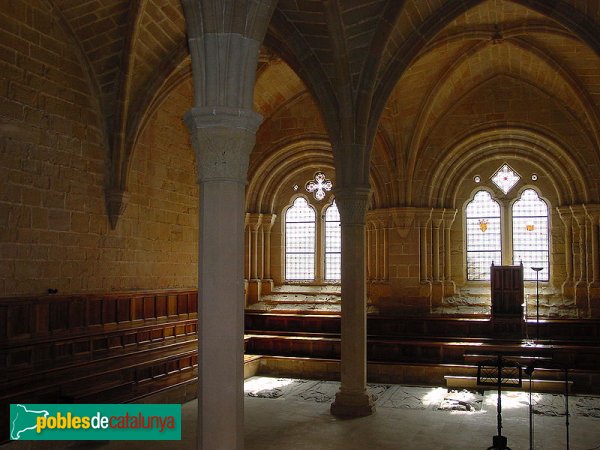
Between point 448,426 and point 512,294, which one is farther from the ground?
point 512,294

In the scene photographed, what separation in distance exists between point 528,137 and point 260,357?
738cm

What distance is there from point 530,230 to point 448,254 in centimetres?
188

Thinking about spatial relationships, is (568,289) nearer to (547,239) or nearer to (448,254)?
(547,239)

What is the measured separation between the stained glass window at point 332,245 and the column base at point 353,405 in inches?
244

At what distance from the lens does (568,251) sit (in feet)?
43.3

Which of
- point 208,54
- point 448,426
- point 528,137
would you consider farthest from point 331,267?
point 208,54

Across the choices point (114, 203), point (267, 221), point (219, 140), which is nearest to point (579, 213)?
point (267, 221)

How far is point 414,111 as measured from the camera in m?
13.2

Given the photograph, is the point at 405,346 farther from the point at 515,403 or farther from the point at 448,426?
the point at 448,426

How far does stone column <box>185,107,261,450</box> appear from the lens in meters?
5.05

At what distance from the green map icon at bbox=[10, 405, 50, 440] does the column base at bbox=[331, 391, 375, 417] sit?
12.8 feet

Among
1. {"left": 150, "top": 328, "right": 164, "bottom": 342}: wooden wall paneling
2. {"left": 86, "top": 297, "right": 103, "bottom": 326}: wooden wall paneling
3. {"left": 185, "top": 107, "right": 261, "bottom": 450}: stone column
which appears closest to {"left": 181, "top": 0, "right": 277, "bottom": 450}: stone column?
{"left": 185, "top": 107, "right": 261, "bottom": 450}: stone column

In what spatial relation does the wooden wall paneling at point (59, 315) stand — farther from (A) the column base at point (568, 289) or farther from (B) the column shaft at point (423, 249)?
(A) the column base at point (568, 289)

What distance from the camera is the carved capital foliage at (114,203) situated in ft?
34.6
